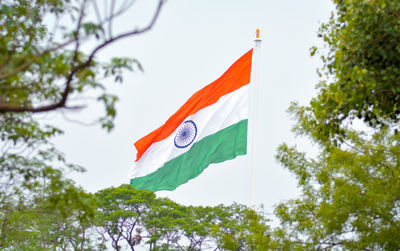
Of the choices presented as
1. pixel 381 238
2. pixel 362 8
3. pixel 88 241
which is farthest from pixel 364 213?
pixel 88 241

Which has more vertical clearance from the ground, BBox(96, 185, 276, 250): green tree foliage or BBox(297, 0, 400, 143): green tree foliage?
BBox(96, 185, 276, 250): green tree foliage

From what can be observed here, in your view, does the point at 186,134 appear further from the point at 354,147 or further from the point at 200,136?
the point at 354,147

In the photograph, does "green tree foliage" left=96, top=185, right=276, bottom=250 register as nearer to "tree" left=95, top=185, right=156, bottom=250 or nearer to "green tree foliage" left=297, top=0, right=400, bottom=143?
"tree" left=95, top=185, right=156, bottom=250

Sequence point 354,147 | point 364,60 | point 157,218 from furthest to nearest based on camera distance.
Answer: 1. point 157,218
2. point 354,147
3. point 364,60

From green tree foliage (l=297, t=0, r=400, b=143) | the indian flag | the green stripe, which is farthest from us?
the indian flag

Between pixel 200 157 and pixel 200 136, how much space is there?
57 cm

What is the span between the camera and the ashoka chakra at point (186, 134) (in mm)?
14742

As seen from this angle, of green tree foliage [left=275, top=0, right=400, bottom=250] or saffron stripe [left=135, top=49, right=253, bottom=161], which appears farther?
saffron stripe [left=135, top=49, right=253, bottom=161]

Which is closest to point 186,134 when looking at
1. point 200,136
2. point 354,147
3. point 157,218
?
point 200,136

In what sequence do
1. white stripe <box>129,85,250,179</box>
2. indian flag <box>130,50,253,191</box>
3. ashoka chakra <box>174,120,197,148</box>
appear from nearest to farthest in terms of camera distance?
indian flag <box>130,50,253,191</box> → white stripe <box>129,85,250,179</box> → ashoka chakra <box>174,120,197,148</box>

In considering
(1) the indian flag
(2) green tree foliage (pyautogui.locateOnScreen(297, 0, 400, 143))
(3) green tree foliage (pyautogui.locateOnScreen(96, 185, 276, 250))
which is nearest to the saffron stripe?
(1) the indian flag

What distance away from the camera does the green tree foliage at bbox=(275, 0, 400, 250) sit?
741 centimetres

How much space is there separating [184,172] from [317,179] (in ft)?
10.9

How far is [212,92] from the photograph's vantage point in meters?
15.0
